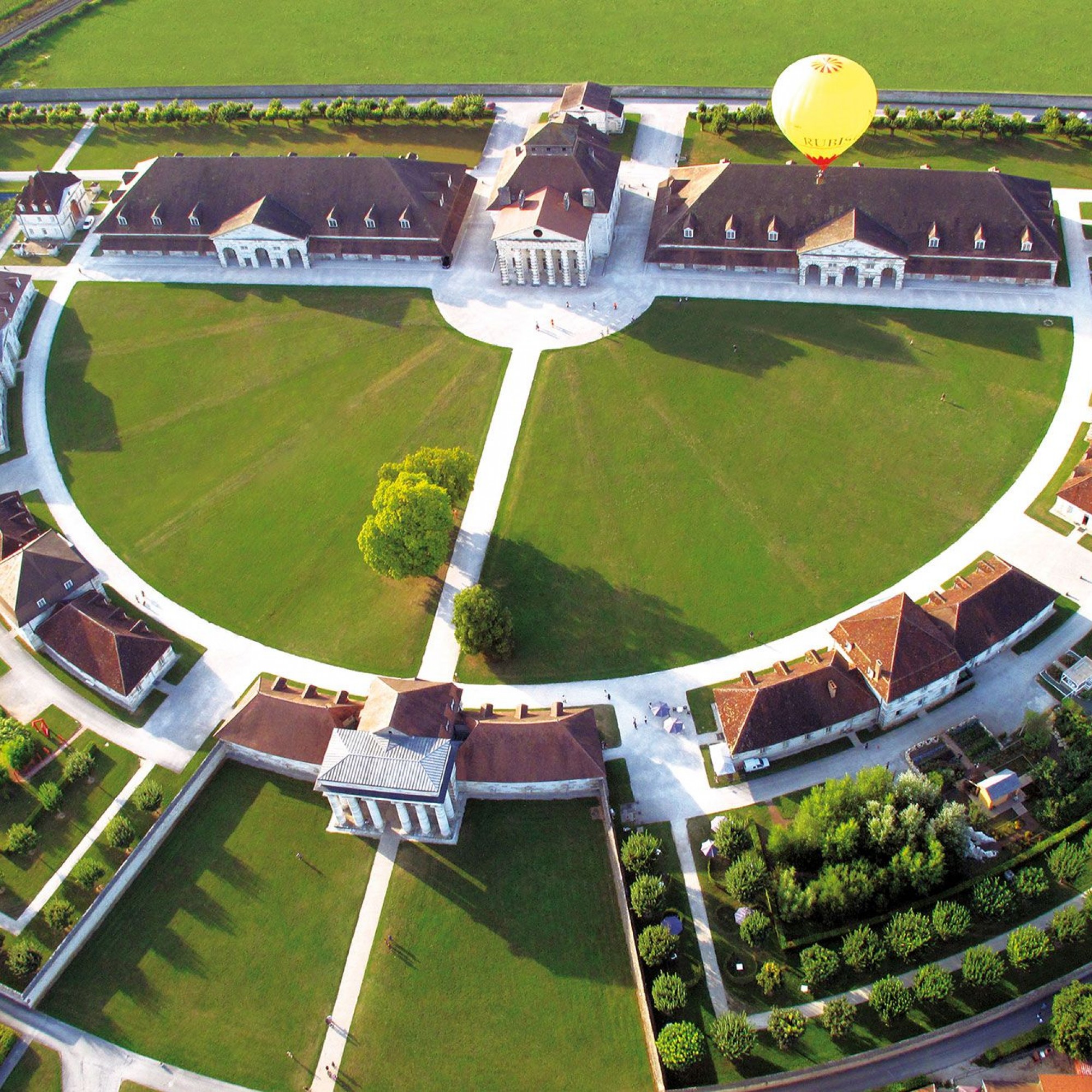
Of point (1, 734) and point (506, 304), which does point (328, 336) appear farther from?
point (1, 734)

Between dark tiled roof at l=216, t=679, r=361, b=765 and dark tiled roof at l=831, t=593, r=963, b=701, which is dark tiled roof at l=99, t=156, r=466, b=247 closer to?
dark tiled roof at l=216, t=679, r=361, b=765

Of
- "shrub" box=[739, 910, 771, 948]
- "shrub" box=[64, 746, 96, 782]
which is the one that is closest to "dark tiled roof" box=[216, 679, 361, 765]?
"shrub" box=[64, 746, 96, 782]

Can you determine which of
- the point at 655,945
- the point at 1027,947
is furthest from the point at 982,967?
the point at 655,945

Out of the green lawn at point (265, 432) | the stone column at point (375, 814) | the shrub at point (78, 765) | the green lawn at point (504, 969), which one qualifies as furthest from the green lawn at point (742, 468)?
the shrub at point (78, 765)

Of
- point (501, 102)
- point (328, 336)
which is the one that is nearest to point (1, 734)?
point (328, 336)

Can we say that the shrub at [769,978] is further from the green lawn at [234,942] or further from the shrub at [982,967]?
the green lawn at [234,942]

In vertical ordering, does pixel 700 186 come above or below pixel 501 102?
below

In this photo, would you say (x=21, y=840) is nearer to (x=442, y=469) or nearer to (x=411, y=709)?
(x=411, y=709)
